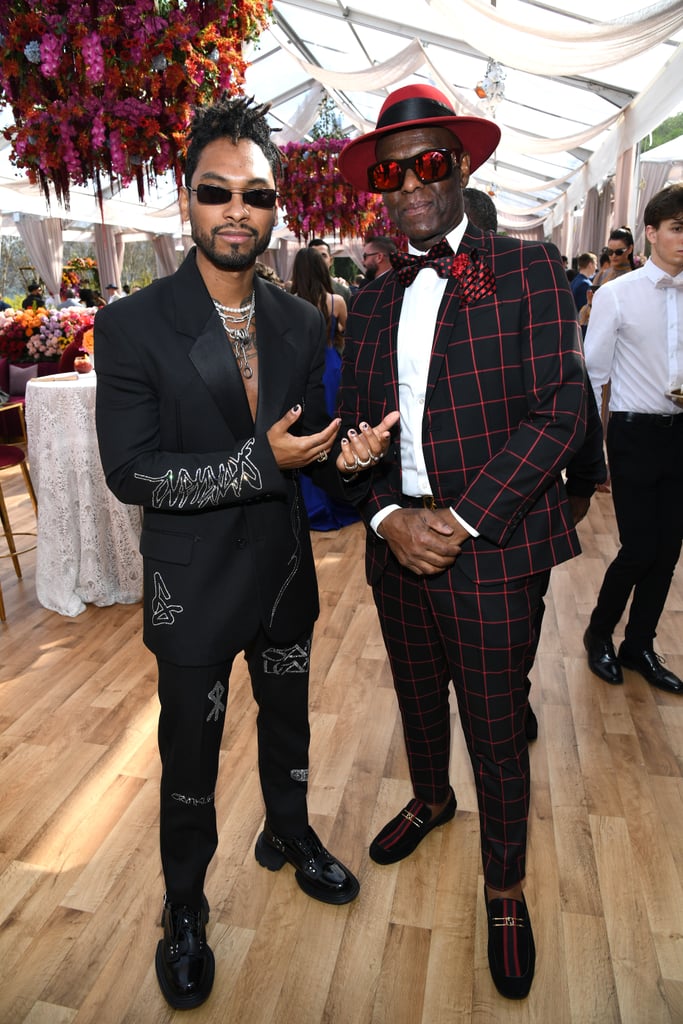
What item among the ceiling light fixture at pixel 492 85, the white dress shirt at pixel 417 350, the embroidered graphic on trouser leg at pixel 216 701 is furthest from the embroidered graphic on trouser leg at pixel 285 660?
the ceiling light fixture at pixel 492 85

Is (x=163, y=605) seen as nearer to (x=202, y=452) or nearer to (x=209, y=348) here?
(x=202, y=452)

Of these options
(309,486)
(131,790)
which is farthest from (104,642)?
(309,486)

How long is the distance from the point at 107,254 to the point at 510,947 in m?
16.0

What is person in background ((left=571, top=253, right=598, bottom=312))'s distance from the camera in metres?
7.09

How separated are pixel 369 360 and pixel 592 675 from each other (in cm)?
190

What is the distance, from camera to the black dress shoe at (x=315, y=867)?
1865 mm

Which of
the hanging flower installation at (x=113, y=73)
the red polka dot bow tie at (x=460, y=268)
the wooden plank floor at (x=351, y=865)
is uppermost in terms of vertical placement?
the hanging flower installation at (x=113, y=73)

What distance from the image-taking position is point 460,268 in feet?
4.73

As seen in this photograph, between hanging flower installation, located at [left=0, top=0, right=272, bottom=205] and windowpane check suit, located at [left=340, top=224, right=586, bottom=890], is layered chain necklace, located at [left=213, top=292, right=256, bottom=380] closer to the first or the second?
windowpane check suit, located at [left=340, top=224, right=586, bottom=890]

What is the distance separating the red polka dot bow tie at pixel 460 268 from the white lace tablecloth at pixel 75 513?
7.86 ft

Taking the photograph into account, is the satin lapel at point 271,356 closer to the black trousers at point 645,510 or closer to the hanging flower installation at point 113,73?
the black trousers at point 645,510

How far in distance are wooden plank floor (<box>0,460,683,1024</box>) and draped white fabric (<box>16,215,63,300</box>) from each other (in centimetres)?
1297

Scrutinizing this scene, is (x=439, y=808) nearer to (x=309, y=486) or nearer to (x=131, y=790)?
(x=131, y=790)

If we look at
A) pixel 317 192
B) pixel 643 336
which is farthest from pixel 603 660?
pixel 317 192
